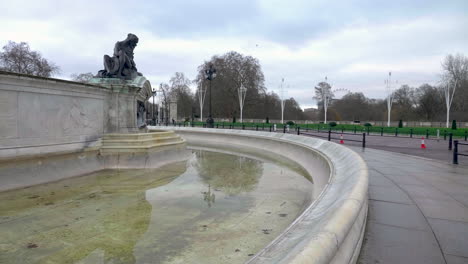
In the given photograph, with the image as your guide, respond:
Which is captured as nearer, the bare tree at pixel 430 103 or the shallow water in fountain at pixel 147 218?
the shallow water in fountain at pixel 147 218

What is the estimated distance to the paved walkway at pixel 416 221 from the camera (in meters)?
2.71

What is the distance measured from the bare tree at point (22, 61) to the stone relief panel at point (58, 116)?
5149cm

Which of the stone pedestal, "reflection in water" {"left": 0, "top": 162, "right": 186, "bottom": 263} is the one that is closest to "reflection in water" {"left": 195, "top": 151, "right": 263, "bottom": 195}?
"reflection in water" {"left": 0, "top": 162, "right": 186, "bottom": 263}

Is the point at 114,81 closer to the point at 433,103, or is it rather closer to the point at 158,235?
the point at 158,235

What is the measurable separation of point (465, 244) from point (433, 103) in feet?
260

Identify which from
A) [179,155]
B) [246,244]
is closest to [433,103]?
[179,155]

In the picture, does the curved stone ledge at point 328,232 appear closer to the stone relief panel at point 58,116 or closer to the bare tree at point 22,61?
the stone relief panel at point 58,116

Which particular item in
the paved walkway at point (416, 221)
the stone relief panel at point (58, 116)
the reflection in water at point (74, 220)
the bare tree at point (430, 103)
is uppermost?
the bare tree at point (430, 103)

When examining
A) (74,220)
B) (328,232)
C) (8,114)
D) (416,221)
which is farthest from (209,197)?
(8,114)

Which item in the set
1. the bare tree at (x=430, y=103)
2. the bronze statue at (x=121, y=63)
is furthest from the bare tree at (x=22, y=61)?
the bare tree at (x=430, y=103)

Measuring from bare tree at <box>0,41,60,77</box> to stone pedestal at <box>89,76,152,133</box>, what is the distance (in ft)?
166

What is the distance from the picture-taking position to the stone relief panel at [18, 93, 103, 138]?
24.0 ft

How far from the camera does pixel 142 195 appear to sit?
639 centimetres

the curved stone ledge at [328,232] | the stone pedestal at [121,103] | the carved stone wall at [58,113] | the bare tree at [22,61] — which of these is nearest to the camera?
the curved stone ledge at [328,232]
